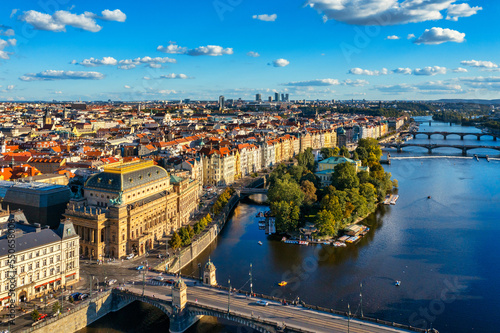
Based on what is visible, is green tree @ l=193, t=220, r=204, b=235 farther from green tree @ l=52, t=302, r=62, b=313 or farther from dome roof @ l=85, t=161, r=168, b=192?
green tree @ l=52, t=302, r=62, b=313

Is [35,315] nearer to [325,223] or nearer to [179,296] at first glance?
[179,296]

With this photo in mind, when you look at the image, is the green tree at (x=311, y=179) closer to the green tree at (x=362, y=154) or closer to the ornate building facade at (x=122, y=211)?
the ornate building facade at (x=122, y=211)

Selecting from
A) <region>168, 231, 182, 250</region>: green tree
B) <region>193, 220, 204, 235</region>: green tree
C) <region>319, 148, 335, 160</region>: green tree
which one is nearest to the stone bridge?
<region>168, 231, 182, 250</region>: green tree

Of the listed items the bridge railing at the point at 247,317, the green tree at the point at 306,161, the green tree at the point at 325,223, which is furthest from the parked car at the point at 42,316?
the green tree at the point at 306,161

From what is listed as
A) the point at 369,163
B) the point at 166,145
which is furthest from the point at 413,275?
the point at 166,145

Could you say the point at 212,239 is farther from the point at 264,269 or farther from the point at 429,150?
the point at 429,150
